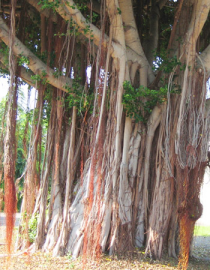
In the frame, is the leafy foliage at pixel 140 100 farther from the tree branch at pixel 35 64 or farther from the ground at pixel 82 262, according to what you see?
the ground at pixel 82 262

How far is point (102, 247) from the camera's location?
383 centimetres

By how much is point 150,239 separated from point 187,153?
1.11 metres

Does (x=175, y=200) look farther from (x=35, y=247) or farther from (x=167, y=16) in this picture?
(x=167, y=16)

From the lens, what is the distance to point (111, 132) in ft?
12.8

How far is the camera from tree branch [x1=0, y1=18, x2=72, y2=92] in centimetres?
391

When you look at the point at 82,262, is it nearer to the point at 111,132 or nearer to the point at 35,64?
the point at 111,132

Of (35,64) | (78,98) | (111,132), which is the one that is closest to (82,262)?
(111,132)

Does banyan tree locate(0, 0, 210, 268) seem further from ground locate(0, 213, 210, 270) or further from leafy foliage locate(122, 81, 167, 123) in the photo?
ground locate(0, 213, 210, 270)

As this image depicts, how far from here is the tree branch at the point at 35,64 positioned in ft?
12.8

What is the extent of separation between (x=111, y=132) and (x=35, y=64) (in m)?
1.25

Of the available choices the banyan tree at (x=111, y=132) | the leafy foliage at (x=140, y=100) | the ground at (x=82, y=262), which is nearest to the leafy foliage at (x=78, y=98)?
the banyan tree at (x=111, y=132)

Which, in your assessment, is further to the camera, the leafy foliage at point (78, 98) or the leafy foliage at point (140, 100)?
the leafy foliage at point (78, 98)

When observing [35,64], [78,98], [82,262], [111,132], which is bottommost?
[82,262]

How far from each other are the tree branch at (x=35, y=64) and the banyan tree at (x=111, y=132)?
12 millimetres
